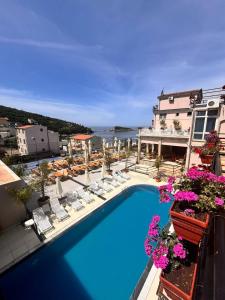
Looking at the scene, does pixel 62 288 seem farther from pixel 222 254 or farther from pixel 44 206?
pixel 222 254

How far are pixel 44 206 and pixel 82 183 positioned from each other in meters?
5.65

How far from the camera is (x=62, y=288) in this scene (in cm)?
600

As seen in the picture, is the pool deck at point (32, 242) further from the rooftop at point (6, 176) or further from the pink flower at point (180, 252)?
the pink flower at point (180, 252)

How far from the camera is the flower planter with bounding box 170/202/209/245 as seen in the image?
7.50ft

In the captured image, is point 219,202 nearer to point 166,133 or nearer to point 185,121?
point 166,133

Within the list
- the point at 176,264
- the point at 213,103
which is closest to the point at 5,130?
the point at 213,103

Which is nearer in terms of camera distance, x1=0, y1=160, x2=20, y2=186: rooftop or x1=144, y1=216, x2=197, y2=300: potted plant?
x1=144, y1=216, x2=197, y2=300: potted plant

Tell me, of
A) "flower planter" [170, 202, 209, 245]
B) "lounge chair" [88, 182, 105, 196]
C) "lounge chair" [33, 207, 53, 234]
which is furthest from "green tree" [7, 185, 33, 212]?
"flower planter" [170, 202, 209, 245]

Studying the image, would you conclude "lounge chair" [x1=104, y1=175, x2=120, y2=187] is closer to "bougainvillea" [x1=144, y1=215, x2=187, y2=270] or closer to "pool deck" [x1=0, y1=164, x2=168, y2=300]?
"pool deck" [x1=0, y1=164, x2=168, y2=300]

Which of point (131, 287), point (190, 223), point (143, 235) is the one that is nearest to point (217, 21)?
point (190, 223)

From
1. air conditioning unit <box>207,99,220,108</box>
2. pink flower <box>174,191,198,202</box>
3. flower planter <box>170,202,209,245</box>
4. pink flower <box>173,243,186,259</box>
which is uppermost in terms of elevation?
air conditioning unit <box>207,99,220,108</box>

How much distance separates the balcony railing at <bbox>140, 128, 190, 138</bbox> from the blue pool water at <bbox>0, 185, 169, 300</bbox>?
10411mm

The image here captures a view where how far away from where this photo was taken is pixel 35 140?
31.2m

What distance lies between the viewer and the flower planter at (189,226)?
2285 mm
